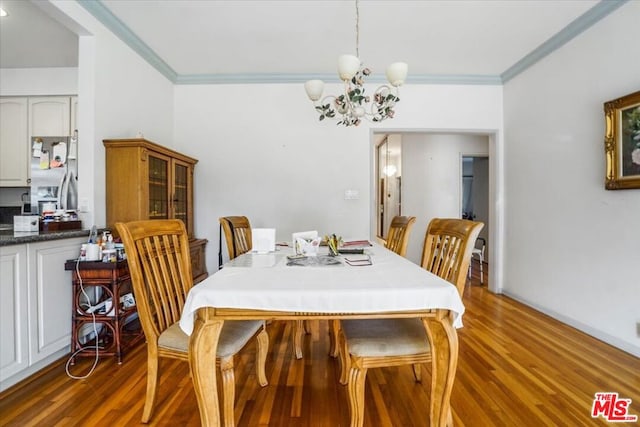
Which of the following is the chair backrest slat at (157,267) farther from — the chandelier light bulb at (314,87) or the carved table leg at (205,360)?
the chandelier light bulb at (314,87)

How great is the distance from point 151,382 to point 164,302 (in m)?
0.36

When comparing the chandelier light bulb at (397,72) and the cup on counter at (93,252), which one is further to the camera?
the cup on counter at (93,252)

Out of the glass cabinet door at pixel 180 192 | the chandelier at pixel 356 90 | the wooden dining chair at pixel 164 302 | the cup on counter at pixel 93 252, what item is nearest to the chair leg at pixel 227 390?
the wooden dining chair at pixel 164 302

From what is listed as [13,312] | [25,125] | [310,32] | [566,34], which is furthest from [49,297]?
[566,34]

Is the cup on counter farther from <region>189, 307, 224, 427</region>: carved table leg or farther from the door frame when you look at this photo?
the door frame

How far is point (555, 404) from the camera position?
A: 1.63 metres

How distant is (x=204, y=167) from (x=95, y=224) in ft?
5.00

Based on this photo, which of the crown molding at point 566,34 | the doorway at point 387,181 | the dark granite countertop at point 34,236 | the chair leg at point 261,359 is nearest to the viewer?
the dark granite countertop at point 34,236

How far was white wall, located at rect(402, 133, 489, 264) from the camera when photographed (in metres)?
5.17

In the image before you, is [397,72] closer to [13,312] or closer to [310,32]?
[310,32]

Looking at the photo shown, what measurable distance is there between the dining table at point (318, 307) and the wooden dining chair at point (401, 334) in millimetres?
134

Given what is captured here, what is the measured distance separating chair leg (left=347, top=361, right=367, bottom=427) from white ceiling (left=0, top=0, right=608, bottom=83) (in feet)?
8.36

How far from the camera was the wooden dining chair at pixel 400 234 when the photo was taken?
214cm

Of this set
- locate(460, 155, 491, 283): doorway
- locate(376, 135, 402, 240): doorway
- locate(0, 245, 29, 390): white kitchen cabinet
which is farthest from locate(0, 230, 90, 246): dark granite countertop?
locate(460, 155, 491, 283): doorway
